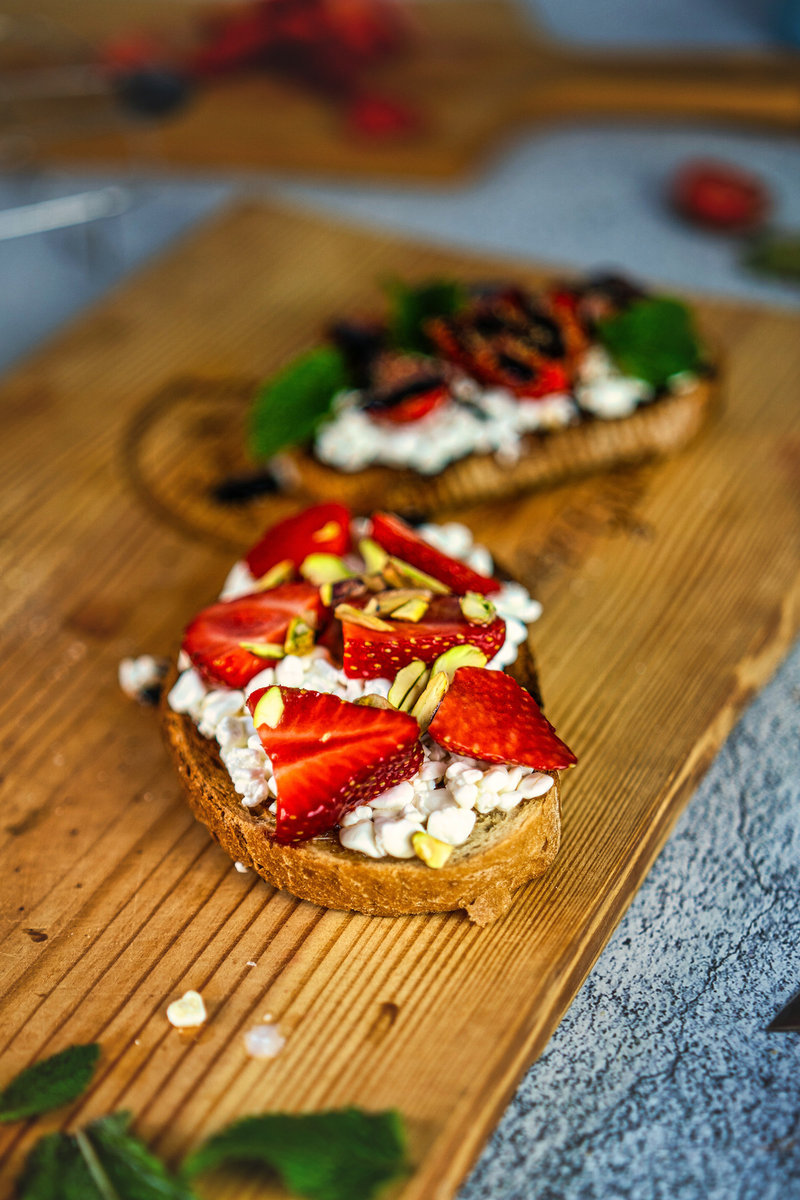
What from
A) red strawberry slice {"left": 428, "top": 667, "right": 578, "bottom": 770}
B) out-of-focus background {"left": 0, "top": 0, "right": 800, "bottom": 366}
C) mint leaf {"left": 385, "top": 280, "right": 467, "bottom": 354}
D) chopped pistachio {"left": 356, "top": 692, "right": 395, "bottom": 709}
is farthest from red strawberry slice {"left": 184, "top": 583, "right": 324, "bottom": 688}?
out-of-focus background {"left": 0, "top": 0, "right": 800, "bottom": 366}

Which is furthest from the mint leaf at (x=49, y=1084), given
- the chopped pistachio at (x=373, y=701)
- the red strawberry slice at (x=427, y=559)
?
the red strawberry slice at (x=427, y=559)

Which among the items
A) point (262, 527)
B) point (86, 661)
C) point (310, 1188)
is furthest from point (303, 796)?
point (262, 527)

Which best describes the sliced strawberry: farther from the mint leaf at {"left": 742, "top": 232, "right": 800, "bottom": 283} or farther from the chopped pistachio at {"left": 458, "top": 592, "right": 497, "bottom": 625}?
the mint leaf at {"left": 742, "top": 232, "right": 800, "bottom": 283}

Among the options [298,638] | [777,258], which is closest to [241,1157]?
[298,638]

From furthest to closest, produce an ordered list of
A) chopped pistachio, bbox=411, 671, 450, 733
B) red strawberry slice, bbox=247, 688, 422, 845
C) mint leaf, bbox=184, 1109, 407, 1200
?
chopped pistachio, bbox=411, 671, 450, 733 < red strawberry slice, bbox=247, 688, 422, 845 < mint leaf, bbox=184, 1109, 407, 1200

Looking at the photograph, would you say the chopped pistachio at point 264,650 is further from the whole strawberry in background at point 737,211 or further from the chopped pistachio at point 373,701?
the whole strawberry in background at point 737,211

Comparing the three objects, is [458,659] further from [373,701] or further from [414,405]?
[414,405]

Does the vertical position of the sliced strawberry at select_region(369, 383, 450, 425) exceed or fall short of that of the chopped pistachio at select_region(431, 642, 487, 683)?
it exceeds it
